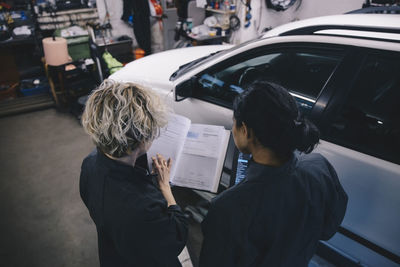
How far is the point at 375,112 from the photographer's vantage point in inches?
55.4

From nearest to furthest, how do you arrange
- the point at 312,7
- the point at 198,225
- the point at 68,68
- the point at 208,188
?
the point at 208,188 < the point at 198,225 < the point at 68,68 < the point at 312,7

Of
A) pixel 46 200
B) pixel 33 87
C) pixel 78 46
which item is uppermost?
pixel 78 46

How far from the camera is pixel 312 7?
16.3 feet

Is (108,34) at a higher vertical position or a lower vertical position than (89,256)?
higher

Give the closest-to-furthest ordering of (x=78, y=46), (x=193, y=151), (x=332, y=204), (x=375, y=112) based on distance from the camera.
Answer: (x=332, y=204) → (x=375, y=112) → (x=193, y=151) → (x=78, y=46)

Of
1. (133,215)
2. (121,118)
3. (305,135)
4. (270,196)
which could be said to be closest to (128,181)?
(133,215)

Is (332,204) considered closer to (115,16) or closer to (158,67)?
(158,67)

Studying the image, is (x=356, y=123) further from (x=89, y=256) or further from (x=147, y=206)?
(x=89, y=256)

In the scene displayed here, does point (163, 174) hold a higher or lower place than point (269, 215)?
lower

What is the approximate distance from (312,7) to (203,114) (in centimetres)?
424

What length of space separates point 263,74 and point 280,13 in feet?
13.3

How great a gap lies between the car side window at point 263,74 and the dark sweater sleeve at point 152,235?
1146 mm

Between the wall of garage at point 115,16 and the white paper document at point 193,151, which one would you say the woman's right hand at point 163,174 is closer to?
the white paper document at point 193,151

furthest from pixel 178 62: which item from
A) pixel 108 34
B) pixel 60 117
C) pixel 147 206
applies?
pixel 108 34
